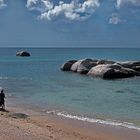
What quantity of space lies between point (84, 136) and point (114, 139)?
5.49 ft

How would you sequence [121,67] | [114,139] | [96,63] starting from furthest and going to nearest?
1. [96,63]
2. [121,67]
3. [114,139]

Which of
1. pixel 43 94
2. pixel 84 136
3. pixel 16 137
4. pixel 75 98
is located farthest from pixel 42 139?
pixel 43 94

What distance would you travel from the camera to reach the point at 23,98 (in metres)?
40.3

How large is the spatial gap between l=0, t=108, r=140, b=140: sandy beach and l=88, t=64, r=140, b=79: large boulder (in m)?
30.1

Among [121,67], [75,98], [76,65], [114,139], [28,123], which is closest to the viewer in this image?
[114,139]

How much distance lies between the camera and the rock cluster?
60.0 meters

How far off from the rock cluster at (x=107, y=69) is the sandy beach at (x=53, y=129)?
30.3m

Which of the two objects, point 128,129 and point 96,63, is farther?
point 96,63

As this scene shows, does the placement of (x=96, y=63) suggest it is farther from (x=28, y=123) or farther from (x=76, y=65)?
(x=28, y=123)

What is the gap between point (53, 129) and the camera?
24.6 metres

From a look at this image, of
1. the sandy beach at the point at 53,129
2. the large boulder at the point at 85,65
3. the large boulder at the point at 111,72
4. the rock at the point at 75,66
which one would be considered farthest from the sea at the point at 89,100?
the rock at the point at 75,66

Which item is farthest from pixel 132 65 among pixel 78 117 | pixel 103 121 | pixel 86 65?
pixel 103 121

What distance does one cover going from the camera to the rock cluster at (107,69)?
60.0 meters

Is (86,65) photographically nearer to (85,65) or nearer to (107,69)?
(85,65)
